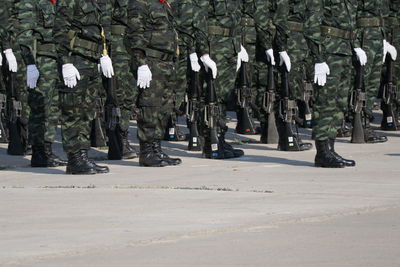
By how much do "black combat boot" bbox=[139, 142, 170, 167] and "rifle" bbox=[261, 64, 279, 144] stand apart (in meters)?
2.73

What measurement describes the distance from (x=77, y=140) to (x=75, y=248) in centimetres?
435

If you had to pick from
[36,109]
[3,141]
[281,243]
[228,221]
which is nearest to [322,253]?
[281,243]

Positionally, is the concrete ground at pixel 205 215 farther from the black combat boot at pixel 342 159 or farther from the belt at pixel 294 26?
the belt at pixel 294 26

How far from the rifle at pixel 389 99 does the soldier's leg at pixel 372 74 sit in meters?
1.00

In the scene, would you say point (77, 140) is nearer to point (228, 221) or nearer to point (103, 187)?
point (103, 187)

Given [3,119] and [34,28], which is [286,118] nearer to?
[34,28]

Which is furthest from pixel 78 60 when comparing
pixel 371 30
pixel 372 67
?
pixel 372 67

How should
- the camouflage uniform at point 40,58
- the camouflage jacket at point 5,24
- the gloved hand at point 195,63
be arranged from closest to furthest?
the camouflage uniform at point 40,58, the gloved hand at point 195,63, the camouflage jacket at point 5,24

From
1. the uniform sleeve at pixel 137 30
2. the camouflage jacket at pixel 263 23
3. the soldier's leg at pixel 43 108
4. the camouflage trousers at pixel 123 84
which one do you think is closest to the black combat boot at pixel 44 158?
the soldier's leg at pixel 43 108

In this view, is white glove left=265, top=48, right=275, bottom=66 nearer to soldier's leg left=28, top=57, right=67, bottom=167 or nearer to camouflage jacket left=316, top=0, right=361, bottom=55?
camouflage jacket left=316, top=0, right=361, bottom=55

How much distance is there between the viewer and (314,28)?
1177 centimetres

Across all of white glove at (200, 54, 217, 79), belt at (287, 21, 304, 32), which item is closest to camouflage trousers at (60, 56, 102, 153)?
white glove at (200, 54, 217, 79)

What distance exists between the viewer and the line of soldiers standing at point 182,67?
11.5 metres

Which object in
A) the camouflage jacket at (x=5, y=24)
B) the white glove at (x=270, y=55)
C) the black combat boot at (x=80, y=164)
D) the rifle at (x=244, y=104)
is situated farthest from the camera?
the rifle at (x=244, y=104)
